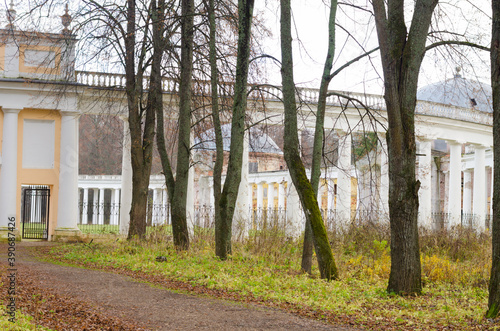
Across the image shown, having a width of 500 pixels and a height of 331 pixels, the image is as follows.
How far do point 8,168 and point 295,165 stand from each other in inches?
866

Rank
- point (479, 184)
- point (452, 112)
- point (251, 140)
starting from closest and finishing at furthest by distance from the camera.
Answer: point (251, 140), point (452, 112), point (479, 184)

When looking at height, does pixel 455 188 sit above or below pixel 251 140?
below

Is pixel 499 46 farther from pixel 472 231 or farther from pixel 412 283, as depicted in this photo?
pixel 472 231

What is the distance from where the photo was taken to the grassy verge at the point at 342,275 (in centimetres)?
1134

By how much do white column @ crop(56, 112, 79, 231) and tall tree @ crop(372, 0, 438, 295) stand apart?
2386 centimetres

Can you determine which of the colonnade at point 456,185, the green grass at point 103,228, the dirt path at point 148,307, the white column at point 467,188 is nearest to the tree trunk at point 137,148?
the green grass at point 103,228

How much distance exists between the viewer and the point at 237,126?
1880 cm

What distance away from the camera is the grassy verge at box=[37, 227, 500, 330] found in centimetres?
1134

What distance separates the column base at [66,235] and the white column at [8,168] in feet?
8.20

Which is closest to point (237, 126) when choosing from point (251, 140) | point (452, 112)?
point (251, 140)

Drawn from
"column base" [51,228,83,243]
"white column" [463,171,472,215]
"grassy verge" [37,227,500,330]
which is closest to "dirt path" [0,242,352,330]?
"grassy verge" [37,227,500,330]

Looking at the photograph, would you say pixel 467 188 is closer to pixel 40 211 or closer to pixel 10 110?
pixel 40 211

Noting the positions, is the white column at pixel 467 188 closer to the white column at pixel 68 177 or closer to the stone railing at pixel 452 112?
the stone railing at pixel 452 112

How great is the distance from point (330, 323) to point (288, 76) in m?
7.68
